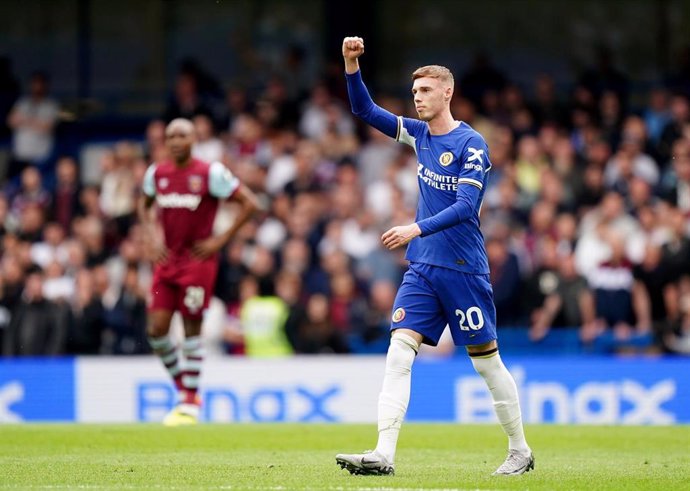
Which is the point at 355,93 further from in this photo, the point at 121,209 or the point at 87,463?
the point at 121,209

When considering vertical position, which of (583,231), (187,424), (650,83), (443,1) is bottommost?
(187,424)

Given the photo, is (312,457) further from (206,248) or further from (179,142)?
(179,142)

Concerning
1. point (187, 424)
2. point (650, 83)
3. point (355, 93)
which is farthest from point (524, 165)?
point (355, 93)

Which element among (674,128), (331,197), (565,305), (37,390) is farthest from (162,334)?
(674,128)

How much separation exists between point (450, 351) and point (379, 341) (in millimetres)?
993

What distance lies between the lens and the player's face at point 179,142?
13.8m

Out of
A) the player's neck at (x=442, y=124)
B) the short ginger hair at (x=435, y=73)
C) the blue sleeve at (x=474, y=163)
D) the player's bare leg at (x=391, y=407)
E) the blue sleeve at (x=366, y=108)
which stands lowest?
the player's bare leg at (x=391, y=407)

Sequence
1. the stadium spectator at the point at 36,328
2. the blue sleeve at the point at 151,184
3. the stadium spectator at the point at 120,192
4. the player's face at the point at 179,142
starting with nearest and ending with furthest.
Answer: the player's face at the point at 179,142 < the blue sleeve at the point at 151,184 < the stadium spectator at the point at 36,328 < the stadium spectator at the point at 120,192

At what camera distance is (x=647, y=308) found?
18594 mm

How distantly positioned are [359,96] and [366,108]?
0.34 feet

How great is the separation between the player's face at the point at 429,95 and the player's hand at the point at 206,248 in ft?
15.9

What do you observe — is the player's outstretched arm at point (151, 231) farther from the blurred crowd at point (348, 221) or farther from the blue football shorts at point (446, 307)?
the blue football shorts at point (446, 307)

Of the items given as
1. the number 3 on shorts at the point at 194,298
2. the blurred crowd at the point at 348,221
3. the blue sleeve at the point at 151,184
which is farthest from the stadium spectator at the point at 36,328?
the number 3 on shorts at the point at 194,298

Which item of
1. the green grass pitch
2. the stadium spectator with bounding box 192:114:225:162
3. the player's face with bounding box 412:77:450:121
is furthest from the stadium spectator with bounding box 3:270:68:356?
the player's face with bounding box 412:77:450:121
